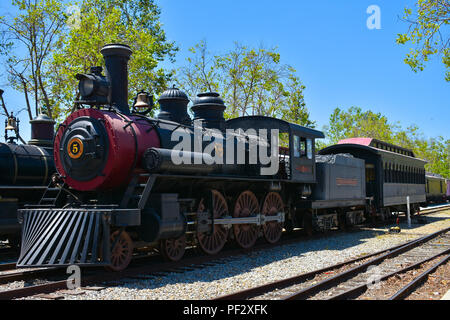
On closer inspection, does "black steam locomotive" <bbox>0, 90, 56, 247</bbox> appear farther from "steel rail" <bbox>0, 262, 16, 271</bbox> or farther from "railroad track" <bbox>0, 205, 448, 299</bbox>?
"railroad track" <bbox>0, 205, 448, 299</bbox>

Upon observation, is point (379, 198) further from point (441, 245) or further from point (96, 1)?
point (96, 1)

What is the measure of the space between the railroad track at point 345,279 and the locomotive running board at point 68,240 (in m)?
2.48

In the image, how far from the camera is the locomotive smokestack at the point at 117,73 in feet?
28.7

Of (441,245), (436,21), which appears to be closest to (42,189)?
(441,245)

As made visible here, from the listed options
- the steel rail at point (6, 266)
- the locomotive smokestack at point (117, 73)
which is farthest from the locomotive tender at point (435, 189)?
the steel rail at point (6, 266)

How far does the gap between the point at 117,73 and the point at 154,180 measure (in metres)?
2.56

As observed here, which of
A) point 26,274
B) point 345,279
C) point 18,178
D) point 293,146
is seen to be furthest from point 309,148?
point 26,274

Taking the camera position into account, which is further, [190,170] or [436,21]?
[436,21]

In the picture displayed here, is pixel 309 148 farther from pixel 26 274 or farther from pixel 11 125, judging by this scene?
pixel 11 125

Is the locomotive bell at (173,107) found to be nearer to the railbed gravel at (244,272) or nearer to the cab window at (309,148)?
the railbed gravel at (244,272)

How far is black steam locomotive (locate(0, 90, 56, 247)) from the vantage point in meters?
10.1

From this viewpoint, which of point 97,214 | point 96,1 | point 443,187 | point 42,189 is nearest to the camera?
point 97,214
